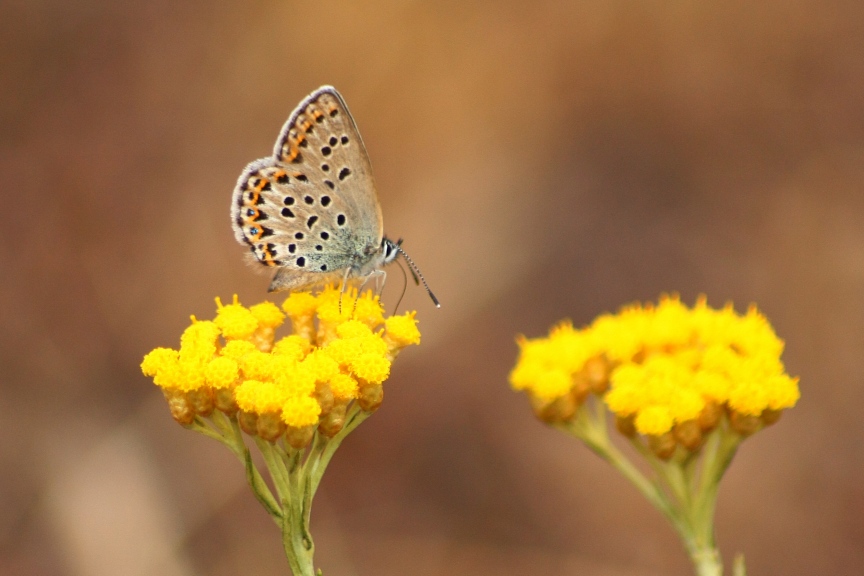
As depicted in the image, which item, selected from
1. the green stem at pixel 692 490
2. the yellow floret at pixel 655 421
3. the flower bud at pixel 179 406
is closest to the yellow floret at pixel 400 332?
the flower bud at pixel 179 406

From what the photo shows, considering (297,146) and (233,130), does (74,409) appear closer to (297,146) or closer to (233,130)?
(233,130)

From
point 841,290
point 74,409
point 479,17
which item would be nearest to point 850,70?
point 841,290

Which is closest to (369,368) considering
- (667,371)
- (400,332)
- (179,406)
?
(400,332)

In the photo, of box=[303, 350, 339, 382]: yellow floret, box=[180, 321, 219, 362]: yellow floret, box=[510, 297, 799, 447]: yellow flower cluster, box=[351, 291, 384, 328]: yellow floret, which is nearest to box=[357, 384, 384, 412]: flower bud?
box=[303, 350, 339, 382]: yellow floret

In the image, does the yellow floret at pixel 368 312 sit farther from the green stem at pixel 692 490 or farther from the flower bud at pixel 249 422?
the green stem at pixel 692 490

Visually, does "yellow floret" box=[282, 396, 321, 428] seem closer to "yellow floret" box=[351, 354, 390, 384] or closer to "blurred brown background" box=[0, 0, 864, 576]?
"yellow floret" box=[351, 354, 390, 384]

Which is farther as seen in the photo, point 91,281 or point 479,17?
point 479,17

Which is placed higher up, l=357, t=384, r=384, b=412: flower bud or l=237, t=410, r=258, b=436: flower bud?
l=357, t=384, r=384, b=412: flower bud
